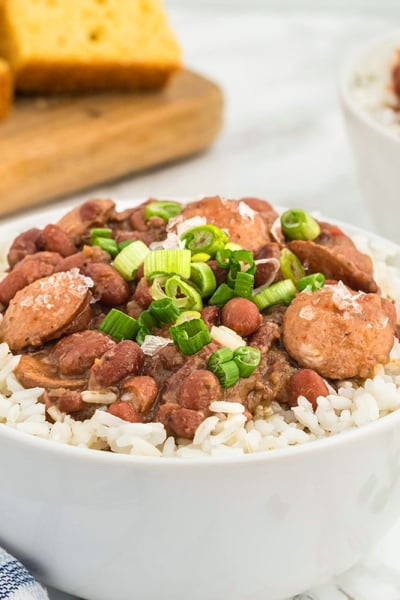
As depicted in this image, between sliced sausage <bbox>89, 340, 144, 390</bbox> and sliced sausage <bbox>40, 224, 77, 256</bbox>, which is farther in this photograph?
sliced sausage <bbox>40, 224, 77, 256</bbox>

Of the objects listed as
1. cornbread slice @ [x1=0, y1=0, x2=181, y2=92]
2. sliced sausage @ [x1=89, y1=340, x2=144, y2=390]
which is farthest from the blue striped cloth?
cornbread slice @ [x1=0, y1=0, x2=181, y2=92]

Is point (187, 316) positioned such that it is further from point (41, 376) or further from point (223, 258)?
point (41, 376)

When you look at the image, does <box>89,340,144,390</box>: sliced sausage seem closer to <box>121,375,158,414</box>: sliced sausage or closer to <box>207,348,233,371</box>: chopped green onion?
<box>121,375,158,414</box>: sliced sausage

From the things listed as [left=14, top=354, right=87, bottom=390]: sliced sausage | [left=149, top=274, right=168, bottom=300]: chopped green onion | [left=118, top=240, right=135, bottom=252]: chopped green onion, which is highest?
[left=149, top=274, right=168, bottom=300]: chopped green onion

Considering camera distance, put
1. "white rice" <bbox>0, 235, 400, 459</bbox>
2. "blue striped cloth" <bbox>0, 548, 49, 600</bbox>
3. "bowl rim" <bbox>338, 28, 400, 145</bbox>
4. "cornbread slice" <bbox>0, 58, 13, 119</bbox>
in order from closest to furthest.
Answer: "white rice" <bbox>0, 235, 400, 459</bbox> → "blue striped cloth" <bbox>0, 548, 49, 600</bbox> → "bowl rim" <bbox>338, 28, 400, 145</bbox> → "cornbread slice" <bbox>0, 58, 13, 119</bbox>

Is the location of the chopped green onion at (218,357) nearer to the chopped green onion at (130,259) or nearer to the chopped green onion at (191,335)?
the chopped green onion at (191,335)

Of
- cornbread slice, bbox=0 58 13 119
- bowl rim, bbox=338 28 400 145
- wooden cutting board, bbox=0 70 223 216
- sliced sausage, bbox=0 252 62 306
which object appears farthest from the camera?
cornbread slice, bbox=0 58 13 119
